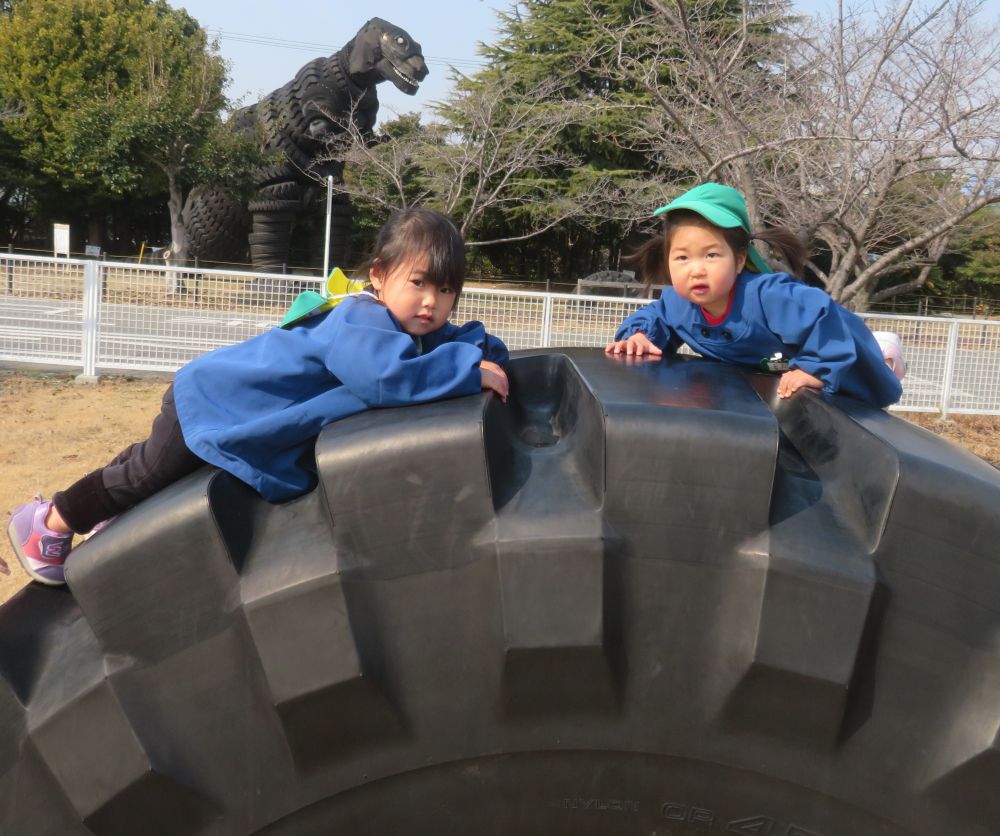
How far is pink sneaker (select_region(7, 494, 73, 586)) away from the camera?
1.53 m

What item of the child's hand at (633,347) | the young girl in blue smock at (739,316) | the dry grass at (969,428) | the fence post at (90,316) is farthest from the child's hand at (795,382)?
the fence post at (90,316)

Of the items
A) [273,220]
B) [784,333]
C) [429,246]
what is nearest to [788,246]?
[784,333]

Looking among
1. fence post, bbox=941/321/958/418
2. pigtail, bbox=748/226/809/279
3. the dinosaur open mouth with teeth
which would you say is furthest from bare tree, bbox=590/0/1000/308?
the dinosaur open mouth with teeth

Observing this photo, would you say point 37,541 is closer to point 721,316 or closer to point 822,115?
point 721,316

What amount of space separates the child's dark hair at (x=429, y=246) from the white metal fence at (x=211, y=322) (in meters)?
6.99

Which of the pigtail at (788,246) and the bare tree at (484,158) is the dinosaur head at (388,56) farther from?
the pigtail at (788,246)

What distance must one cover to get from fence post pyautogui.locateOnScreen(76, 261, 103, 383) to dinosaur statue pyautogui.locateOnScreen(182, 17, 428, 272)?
34.9 ft

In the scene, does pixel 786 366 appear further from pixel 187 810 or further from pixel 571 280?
pixel 571 280

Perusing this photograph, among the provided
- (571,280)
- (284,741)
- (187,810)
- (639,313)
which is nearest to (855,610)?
(284,741)

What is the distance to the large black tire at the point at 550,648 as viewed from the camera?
3.32 feet

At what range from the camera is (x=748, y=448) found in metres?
1.03

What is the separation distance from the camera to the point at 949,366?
30.5 ft

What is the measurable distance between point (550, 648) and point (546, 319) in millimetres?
7979

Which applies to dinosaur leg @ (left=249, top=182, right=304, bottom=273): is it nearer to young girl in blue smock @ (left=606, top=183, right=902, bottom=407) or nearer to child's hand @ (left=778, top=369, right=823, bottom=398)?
young girl in blue smock @ (left=606, top=183, right=902, bottom=407)
